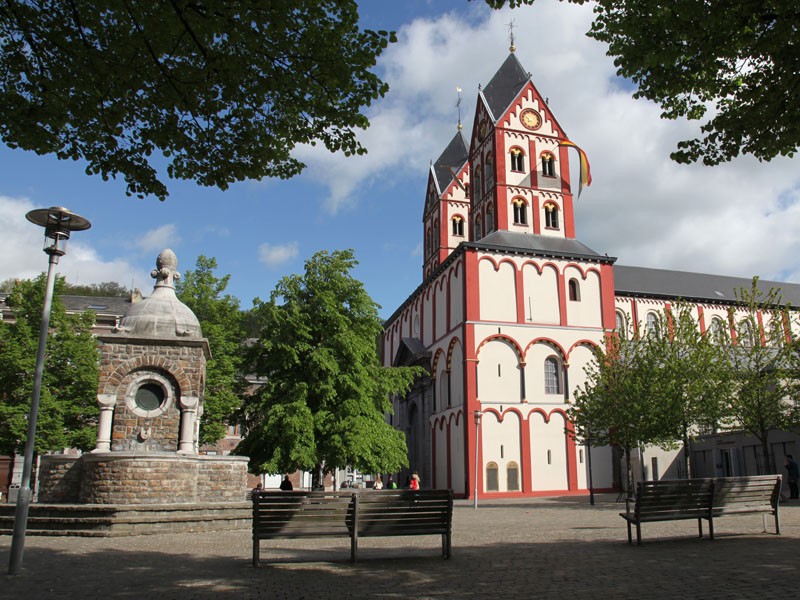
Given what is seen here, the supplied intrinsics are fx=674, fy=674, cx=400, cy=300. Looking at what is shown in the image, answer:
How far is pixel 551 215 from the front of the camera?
42.4m

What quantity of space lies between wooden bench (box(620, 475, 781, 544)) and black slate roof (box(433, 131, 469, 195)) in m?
47.4

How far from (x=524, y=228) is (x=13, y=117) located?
3623 centimetres

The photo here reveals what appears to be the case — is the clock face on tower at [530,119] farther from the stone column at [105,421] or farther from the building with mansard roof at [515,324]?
the stone column at [105,421]

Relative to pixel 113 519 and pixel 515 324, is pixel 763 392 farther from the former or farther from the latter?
pixel 113 519

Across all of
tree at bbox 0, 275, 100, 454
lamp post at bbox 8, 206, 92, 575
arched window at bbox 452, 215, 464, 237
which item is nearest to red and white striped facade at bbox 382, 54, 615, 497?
arched window at bbox 452, 215, 464, 237

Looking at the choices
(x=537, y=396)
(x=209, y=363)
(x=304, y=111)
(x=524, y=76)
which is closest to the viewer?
(x=304, y=111)

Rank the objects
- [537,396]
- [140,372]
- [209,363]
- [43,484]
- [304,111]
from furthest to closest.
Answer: [537,396]
[209,363]
[140,372]
[43,484]
[304,111]

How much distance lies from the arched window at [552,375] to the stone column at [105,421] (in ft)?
85.5

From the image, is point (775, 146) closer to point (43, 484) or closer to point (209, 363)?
point (43, 484)

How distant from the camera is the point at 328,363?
26172 mm

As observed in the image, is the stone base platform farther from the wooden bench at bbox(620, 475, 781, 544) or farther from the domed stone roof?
the wooden bench at bbox(620, 475, 781, 544)

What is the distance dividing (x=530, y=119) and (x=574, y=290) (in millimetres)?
11885

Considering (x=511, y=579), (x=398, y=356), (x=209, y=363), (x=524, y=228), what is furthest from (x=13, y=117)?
Answer: (x=398, y=356)

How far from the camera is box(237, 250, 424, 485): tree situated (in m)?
25.3
